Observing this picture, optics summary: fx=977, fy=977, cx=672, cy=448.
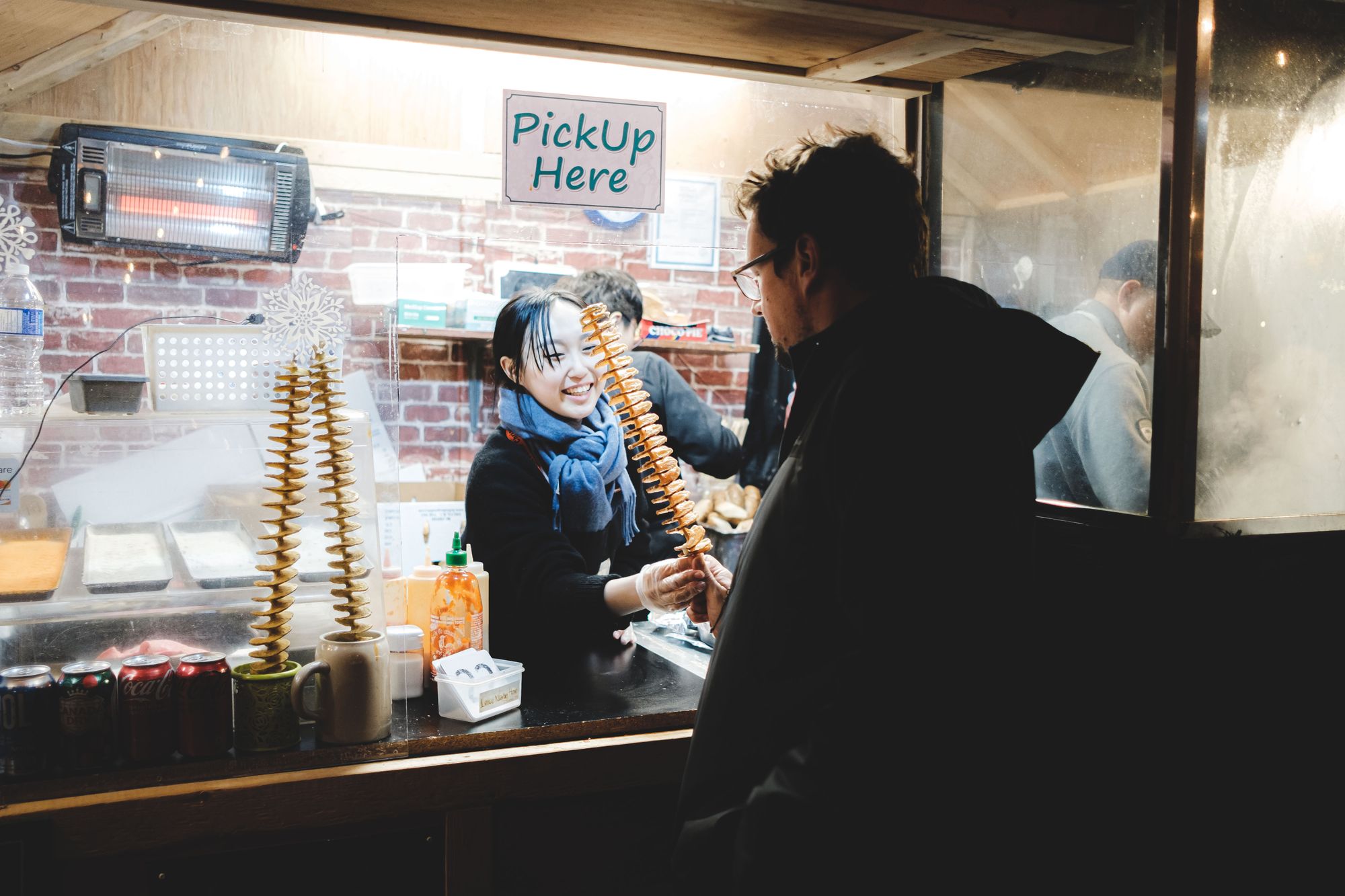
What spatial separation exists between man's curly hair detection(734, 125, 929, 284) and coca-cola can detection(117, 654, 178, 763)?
105cm

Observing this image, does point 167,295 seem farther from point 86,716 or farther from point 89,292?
point 86,716

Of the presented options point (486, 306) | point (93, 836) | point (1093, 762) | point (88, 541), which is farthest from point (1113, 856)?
point (486, 306)

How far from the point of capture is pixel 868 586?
1047mm

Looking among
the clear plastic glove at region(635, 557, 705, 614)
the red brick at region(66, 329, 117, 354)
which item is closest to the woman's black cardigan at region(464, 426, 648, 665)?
the clear plastic glove at region(635, 557, 705, 614)

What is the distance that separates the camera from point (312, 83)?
191 centimetres

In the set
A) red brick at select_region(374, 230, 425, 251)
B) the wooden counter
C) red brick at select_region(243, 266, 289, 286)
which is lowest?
the wooden counter

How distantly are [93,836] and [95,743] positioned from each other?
123mm

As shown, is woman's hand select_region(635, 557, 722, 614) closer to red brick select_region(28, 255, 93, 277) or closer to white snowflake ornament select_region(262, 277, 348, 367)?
white snowflake ornament select_region(262, 277, 348, 367)

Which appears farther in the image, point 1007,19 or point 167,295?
point 1007,19

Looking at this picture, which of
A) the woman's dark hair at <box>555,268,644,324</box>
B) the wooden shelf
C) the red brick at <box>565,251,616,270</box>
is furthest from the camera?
the wooden shelf

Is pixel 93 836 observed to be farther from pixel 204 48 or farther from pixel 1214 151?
pixel 1214 151

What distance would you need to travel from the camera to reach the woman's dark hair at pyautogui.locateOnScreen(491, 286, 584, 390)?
2.26m

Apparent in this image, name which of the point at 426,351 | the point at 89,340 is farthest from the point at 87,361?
the point at 426,351

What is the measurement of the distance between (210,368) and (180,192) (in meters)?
0.39
